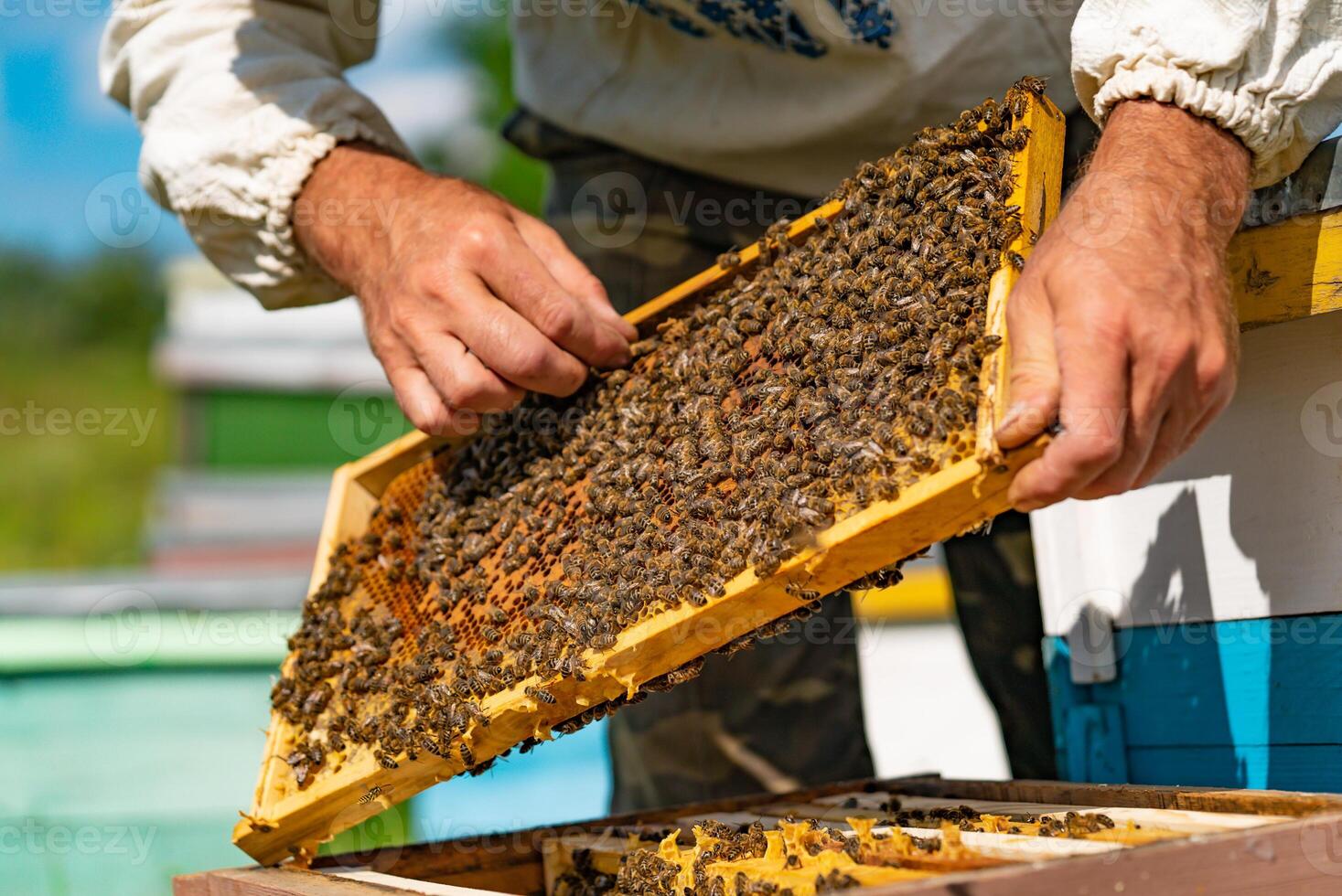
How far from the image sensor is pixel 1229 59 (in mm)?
2164

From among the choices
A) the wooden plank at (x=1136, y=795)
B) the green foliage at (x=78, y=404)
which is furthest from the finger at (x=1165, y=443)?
the green foliage at (x=78, y=404)

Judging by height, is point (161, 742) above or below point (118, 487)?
below

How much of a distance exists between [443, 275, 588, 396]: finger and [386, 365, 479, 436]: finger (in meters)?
0.18

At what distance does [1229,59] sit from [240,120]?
2747 millimetres

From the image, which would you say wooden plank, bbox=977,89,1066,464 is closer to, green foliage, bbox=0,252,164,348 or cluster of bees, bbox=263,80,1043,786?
cluster of bees, bbox=263,80,1043,786

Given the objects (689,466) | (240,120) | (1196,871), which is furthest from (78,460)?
(1196,871)

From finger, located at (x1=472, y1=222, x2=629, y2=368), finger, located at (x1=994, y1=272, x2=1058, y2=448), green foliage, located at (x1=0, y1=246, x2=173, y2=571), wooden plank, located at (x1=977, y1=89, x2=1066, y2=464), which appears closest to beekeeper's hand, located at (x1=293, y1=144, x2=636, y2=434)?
finger, located at (x1=472, y1=222, x2=629, y2=368)

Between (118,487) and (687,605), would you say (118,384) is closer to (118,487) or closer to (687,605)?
(118,487)

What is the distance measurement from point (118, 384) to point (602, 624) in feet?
104

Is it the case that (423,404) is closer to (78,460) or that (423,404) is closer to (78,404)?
(78,460)

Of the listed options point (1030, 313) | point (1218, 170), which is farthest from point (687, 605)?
point (1218, 170)

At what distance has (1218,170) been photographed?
2.20m

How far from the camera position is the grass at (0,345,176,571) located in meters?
24.6

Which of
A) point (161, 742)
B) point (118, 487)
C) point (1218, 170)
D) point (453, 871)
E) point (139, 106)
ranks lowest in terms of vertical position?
point (453, 871)
